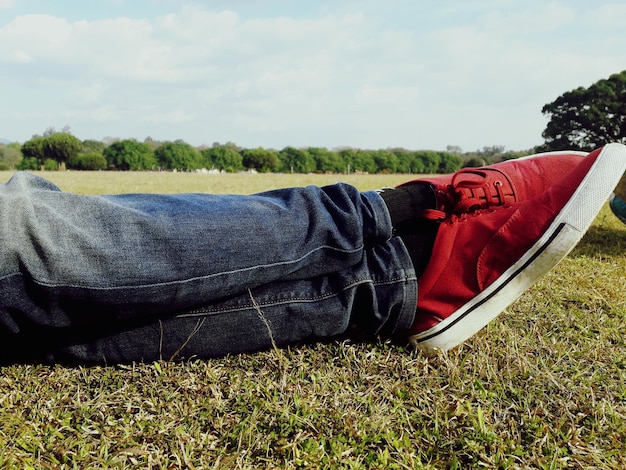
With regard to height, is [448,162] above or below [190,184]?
above

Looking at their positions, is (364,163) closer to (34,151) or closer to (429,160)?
(429,160)

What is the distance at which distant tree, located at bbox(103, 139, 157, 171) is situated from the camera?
200 feet

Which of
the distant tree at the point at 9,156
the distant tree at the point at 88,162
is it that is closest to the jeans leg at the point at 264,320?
the distant tree at the point at 88,162

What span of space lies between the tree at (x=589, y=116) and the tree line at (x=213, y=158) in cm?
3449

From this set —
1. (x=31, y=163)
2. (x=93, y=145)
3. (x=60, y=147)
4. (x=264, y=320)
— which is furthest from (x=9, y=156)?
(x=264, y=320)

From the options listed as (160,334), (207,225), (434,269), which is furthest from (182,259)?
(434,269)

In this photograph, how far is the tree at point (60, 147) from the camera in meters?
60.0

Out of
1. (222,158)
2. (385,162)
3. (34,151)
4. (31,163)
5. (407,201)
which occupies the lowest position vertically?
(31,163)

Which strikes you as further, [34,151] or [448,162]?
[448,162]

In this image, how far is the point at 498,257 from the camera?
1517mm

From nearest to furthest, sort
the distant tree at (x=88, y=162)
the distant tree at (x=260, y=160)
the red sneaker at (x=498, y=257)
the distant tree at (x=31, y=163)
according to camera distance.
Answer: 1. the red sneaker at (x=498, y=257)
2. the distant tree at (x=31, y=163)
3. the distant tree at (x=88, y=162)
4. the distant tree at (x=260, y=160)

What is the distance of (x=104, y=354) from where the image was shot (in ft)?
4.57

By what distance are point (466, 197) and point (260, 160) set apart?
6339cm

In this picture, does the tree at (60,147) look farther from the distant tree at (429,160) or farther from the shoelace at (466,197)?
the shoelace at (466,197)
